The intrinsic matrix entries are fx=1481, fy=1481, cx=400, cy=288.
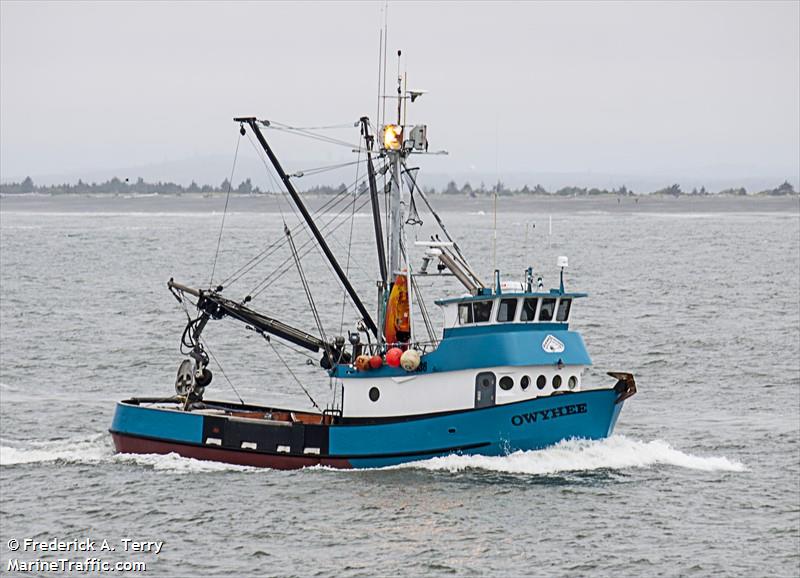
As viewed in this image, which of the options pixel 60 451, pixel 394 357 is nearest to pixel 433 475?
pixel 394 357

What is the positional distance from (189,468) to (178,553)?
7359mm

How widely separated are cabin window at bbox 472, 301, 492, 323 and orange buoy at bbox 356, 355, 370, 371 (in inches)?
115

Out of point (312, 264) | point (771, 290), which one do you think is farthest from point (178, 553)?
point (312, 264)

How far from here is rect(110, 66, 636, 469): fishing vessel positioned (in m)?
35.1

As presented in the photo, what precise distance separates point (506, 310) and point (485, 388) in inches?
76.8

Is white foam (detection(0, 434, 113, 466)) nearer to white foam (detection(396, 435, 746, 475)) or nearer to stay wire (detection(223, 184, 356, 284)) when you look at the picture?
stay wire (detection(223, 184, 356, 284))

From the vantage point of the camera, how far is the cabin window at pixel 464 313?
118ft

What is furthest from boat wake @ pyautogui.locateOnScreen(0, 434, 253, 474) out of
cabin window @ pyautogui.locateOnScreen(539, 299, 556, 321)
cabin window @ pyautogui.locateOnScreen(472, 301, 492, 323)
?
cabin window @ pyautogui.locateOnScreen(539, 299, 556, 321)

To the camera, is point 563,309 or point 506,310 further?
point 563,309

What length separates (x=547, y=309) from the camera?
3591cm

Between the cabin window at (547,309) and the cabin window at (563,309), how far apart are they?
17cm

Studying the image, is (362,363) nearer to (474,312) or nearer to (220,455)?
→ (474,312)

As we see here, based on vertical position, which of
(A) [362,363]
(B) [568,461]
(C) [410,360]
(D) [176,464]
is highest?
(C) [410,360]

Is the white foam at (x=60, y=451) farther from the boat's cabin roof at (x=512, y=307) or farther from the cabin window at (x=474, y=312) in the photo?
the boat's cabin roof at (x=512, y=307)
